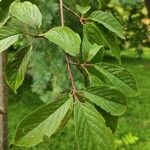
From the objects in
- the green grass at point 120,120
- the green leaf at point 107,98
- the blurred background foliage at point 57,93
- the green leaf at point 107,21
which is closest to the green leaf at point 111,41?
the green leaf at point 107,21

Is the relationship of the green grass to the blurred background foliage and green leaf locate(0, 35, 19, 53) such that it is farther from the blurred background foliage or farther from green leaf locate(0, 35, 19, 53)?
green leaf locate(0, 35, 19, 53)

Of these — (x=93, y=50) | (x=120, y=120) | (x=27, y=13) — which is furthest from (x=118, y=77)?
(x=120, y=120)

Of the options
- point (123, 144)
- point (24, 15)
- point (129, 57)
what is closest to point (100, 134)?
point (24, 15)

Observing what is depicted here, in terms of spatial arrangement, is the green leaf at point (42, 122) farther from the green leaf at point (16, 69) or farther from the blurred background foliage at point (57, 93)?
the blurred background foliage at point (57, 93)

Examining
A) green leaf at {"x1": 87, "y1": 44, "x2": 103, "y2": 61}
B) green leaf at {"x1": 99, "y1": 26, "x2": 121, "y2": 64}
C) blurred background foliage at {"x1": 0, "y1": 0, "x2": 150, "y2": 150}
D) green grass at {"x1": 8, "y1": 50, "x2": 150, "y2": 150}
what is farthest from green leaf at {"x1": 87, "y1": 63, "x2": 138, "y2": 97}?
green grass at {"x1": 8, "y1": 50, "x2": 150, "y2": 150}

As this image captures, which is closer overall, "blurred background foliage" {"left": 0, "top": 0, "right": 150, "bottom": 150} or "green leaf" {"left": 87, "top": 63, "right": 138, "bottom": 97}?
"green leaf" {"left": 87, "top": 63, "right": 138, "bottom": 97}

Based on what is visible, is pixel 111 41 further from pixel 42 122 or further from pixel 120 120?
pixel 120 120
